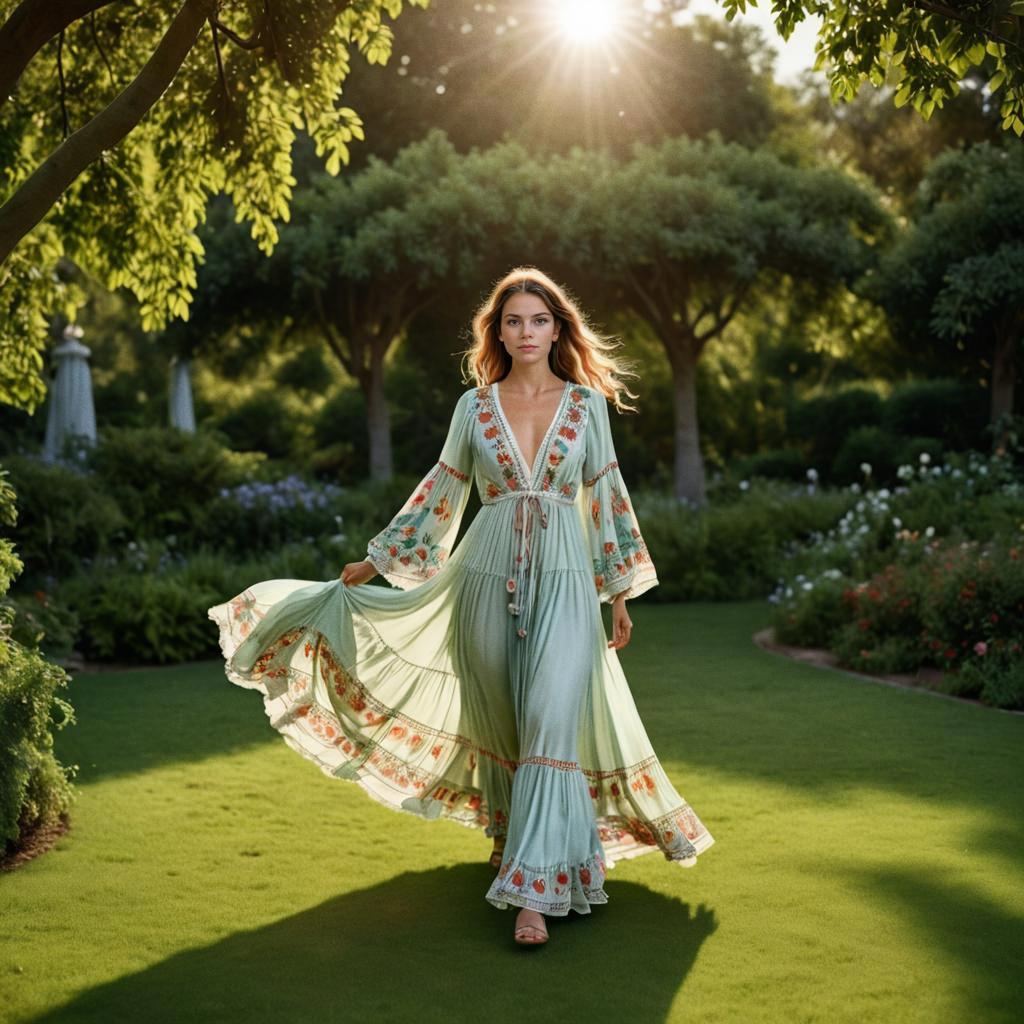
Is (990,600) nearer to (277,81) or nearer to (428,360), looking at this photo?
(277,81)

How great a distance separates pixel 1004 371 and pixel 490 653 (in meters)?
15.8

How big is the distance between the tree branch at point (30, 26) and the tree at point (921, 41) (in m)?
2.52

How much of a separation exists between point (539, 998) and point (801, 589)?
831 centimetres

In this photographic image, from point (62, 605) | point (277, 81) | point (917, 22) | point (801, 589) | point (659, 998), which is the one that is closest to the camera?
point (659, 998)

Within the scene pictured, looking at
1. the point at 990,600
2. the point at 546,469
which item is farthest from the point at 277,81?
the point at 990,600

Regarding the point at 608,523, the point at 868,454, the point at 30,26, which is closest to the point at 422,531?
the point at 608,523

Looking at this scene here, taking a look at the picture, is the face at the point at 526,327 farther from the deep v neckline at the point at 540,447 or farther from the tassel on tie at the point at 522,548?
the tassel on tie at the point at 522,548

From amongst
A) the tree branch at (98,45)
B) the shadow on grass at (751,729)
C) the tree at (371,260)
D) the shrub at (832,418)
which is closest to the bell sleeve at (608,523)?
the shadow on grass at (751,729)

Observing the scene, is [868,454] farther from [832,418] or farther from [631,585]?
[631,585]

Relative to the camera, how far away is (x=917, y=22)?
4.41 meters

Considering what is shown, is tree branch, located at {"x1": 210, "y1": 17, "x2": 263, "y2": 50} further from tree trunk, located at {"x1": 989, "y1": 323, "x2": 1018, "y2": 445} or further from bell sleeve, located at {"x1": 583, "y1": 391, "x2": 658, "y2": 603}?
tree trunk, located at {"x1": 989, "y1": 323, "x2": 1018, "y2": 445}

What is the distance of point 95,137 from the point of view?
489 centimetres

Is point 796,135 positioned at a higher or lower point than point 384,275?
higher

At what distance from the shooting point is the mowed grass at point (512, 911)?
12.1 feet
